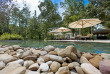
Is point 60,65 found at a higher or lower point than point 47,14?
lower

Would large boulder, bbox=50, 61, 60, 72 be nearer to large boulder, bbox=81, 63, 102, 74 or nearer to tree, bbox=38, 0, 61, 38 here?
large boulder, bbox=81, 63, 102, 74

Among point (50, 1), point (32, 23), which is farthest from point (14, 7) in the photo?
point (50, 1)

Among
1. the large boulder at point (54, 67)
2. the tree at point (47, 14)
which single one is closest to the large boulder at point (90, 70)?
the large boulder at point (54, 67)

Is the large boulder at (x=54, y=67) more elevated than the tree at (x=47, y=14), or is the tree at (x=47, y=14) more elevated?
the tree at (x=47, y=14)

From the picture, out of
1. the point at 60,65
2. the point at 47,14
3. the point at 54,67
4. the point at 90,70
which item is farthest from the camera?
the point at 47,14

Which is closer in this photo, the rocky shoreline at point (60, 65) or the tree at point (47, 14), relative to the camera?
the rocky shoreline at point (60, 65)

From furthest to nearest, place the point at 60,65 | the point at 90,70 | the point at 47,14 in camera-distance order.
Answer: the point at 47,14
the point at 60,65
the point at 90,70

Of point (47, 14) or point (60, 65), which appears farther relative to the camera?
point (47, 14)

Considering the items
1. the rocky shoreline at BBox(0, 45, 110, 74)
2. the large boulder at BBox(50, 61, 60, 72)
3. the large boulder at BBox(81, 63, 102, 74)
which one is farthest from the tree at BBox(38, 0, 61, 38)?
the large boulder at BBox(81, 63, 102, 74)

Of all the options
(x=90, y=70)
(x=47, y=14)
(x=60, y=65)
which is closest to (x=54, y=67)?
(x=60, y=65)

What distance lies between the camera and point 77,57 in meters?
2.15

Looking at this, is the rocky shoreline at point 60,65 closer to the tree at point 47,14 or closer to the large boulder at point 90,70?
the large boulder at point 90,70

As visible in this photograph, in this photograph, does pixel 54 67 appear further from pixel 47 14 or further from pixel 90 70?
pixel 47 14

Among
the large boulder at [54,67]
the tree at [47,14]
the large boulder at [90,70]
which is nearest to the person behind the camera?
the large boulder at [90,70]
